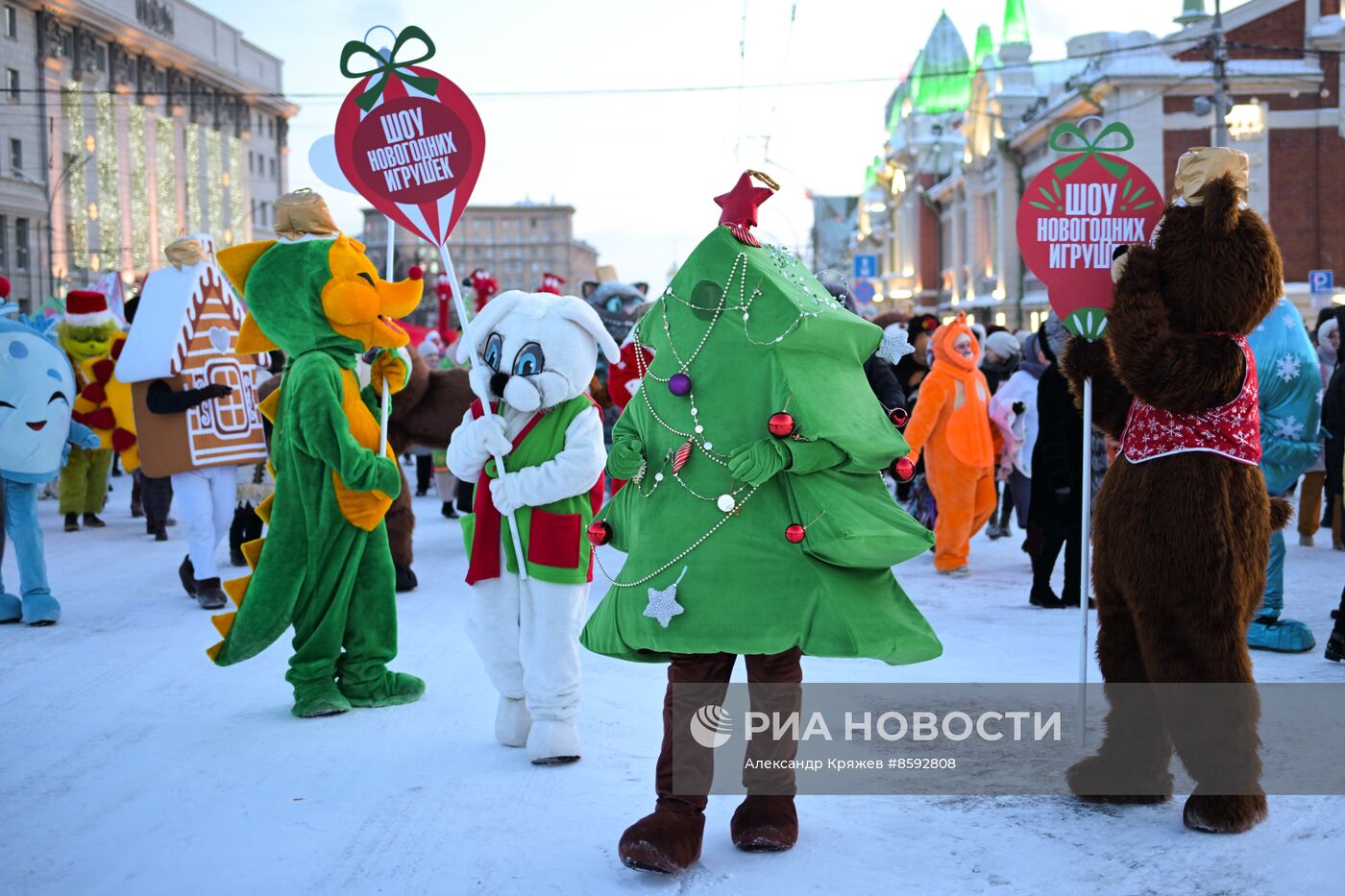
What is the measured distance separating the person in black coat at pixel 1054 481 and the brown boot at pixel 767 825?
14.0ft

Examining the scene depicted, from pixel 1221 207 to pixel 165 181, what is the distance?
5237cm

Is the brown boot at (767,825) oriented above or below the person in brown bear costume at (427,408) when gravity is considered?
below

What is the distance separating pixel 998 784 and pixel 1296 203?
3131 cm

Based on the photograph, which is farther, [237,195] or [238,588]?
[237,195]

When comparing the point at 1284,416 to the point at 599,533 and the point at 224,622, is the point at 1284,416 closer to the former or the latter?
the point at 599,533

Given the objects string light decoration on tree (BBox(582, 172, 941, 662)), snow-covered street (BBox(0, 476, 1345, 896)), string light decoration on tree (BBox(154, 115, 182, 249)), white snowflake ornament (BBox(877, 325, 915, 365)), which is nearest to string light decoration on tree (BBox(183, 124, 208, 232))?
string light decoration on tree (BBox(154, 115, 182, 249))

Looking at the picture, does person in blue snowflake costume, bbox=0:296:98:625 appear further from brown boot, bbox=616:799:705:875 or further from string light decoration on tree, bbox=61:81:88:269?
string light decoration on tree, bbox=61:81:88:269

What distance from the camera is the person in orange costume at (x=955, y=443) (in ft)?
29.1

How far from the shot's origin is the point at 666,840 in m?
3.56

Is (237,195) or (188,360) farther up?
(237,195)

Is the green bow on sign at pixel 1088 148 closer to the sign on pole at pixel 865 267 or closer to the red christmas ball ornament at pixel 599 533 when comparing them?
the red christmas ball ornament at pixel 599 533

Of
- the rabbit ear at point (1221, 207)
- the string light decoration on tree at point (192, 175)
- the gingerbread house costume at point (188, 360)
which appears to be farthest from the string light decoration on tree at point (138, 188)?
the rabbit ear at point (1221, 207)

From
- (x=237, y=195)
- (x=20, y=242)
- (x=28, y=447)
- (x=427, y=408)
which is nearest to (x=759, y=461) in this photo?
(x=28, y=447)

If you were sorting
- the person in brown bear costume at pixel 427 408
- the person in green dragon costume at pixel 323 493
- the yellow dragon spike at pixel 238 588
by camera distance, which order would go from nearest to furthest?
the person in green dragon costume at pixel 323 493, the yellow dragon spike at pixel 238 588, the person in brown bear costume at pixel 427 408
